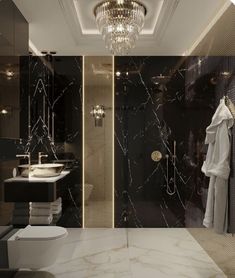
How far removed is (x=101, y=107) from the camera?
4500 millimetres

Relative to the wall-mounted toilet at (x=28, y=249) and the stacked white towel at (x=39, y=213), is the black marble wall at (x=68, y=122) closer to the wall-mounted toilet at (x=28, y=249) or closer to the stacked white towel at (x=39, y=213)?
the stacked white towel at (x=39, y=213)

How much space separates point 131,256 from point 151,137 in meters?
1.77

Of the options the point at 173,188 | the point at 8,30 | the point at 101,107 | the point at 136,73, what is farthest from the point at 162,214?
the point at 8,30

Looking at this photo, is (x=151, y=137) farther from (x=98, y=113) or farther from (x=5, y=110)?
(x=5, y=110)

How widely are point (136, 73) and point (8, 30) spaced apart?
86.7 inches

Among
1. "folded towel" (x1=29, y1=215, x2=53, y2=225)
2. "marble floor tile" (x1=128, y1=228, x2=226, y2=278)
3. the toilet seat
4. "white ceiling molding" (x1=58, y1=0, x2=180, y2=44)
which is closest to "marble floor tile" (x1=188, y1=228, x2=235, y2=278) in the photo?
"marble floor tile" (x1=128, y1=228, x2=226, y2=278)

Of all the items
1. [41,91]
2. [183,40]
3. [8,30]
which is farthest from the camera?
[41,91]

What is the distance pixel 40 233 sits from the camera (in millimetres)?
2832

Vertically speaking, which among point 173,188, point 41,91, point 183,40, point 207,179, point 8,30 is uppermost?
point 183,40

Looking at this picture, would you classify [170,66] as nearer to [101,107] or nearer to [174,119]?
[174,119]

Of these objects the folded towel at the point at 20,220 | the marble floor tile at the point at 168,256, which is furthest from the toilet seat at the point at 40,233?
the marble floor tile at the point at 168,256

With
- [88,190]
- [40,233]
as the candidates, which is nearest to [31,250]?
[40,233]

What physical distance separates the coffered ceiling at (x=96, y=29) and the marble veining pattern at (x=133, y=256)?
8.08 ft

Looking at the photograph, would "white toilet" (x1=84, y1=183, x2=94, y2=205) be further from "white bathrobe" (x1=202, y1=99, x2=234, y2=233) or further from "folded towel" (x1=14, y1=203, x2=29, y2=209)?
"white bathrobe" (x1=202, y1=99, x2=234, y2=233)
